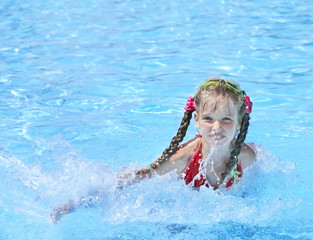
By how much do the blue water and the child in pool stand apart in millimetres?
115

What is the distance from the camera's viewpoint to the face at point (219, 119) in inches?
133

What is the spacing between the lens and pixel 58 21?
969 cm

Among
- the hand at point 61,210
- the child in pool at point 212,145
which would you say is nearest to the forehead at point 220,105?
the child in pool at point 212,145

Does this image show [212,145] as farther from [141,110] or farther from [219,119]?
[141,110]

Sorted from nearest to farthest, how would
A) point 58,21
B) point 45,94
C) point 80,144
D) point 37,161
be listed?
point 37,161 → point 80,144 → point 45,94 → point 58,21

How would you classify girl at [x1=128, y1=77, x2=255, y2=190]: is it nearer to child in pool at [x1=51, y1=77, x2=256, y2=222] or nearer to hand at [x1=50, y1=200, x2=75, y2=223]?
child in pool at [x1=51, y1=77, x2=256, y2=222]

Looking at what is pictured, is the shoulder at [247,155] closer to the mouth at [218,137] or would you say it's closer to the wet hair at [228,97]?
the wet hair at [228,97]

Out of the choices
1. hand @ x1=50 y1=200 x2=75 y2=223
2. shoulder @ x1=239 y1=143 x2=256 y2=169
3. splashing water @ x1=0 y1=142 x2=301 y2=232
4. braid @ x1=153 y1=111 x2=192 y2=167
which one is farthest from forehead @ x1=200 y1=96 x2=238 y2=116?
hand @ x1=50 y1=200 x2=75 y2=223

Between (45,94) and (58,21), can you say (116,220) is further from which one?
(58,21)

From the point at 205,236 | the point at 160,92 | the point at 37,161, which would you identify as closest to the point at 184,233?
the point at 205,236

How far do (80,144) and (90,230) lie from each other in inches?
62.6

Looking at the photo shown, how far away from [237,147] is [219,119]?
1.03 feet

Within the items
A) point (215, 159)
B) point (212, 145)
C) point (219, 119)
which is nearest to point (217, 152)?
point (215, 159)

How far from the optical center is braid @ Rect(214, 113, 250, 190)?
3547mm
